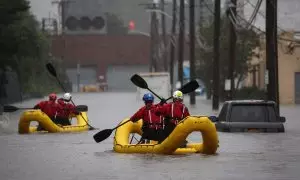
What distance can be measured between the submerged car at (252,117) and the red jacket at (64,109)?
528 cm

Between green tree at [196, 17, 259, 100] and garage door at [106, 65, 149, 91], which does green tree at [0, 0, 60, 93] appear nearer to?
green tree at [196, 17, 259, 100]

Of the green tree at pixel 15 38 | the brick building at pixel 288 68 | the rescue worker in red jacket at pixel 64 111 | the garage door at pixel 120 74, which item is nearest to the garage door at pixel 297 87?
the brick building at pixel 288 68

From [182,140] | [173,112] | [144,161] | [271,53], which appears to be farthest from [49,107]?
[144,161]

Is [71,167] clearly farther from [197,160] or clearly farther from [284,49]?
[284,49]

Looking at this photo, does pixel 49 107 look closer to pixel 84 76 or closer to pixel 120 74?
pixel 120 74

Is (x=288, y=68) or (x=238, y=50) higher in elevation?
(x=238, y=50)

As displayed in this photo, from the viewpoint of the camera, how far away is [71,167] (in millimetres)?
21859

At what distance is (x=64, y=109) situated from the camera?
120 ft

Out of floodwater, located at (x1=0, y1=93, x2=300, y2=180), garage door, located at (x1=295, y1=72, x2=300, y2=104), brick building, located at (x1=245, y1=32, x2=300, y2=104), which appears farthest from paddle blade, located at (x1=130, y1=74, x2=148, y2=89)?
garage door, located at (x1=295, y1=72, x2=300, y2=104)

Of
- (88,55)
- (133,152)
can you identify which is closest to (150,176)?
(133,152)

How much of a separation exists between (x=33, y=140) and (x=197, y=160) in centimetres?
1021

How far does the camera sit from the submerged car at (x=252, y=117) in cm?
3412

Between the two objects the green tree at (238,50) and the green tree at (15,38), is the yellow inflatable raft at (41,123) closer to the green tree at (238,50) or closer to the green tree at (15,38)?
the green tree at (15,38)

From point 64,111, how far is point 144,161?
45.6 feet
